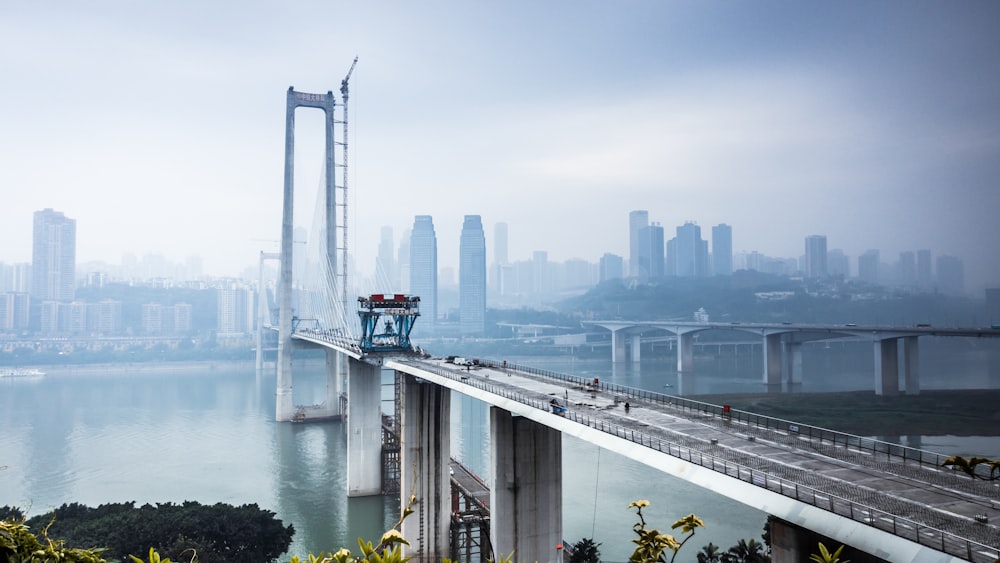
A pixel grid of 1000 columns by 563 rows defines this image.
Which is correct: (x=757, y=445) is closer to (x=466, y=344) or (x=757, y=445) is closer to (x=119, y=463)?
(x=119, y=463)

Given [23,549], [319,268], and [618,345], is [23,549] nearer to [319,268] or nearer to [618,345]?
[319,268]

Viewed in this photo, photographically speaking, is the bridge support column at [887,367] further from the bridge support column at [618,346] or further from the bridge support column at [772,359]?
the bridge support column at [618,346]

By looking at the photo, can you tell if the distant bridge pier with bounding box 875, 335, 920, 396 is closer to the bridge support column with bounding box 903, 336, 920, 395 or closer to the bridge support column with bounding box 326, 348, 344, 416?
the bridge support column with bounding box 903, 336, 920, 395

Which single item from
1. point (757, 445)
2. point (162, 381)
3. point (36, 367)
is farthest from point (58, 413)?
point (757, 445)

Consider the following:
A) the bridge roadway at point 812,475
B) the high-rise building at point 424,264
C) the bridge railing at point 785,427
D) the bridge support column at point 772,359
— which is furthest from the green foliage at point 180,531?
the high-rise building at point 424,264

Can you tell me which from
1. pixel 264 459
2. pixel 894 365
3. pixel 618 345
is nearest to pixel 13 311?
pixel 618 345

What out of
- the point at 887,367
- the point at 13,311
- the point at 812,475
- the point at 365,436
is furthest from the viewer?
the point at 13,311
